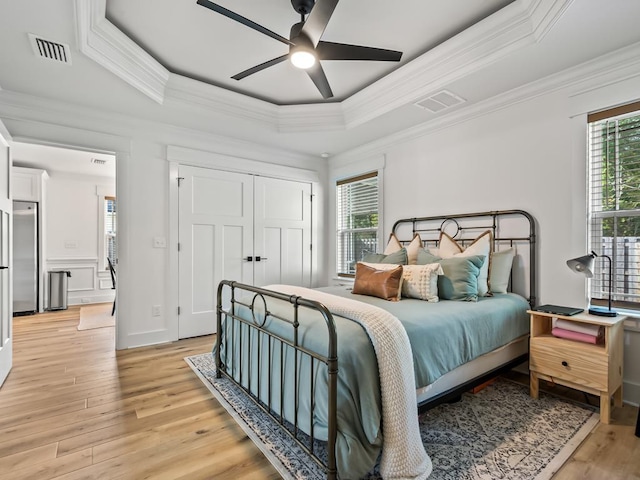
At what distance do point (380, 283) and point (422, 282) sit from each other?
0.32 m

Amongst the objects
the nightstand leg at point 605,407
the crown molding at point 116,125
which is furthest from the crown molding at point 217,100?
the nightstand leg at point 605,407

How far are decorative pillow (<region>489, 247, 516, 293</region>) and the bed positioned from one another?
19 mm

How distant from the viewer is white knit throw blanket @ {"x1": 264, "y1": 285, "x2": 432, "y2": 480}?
1471mm

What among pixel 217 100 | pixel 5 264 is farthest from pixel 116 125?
pixel 5 264

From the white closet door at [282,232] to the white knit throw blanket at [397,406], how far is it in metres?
3.08

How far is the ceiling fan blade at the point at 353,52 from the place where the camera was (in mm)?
2080

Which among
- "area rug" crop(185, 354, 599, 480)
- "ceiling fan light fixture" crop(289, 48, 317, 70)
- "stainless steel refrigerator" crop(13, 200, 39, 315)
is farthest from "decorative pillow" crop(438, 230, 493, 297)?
"stainless steel refrigerator" crop(13, 200, 39, 315)

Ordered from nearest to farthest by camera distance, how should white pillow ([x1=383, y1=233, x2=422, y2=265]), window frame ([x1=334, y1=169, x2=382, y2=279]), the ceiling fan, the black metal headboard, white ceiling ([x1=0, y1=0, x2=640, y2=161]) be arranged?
the ceiling fan → white ceiling ([x1=0, y1=0, x2=640, y2=161]) → the black metal headboard → white pillow ([x1=383, y1=233, x2=422, y2=265]) → window frame ([x1=334, y1=169, x2=382, y2=279])

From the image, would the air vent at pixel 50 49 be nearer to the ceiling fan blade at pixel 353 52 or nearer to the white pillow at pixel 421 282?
the ceiling fan blade at pixel 353 52

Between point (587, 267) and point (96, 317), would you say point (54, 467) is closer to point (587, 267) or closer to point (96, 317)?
point (587, 267)

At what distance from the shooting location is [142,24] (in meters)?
2.36

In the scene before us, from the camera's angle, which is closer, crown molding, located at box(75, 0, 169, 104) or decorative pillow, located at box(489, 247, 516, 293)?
crown molding, located at box(75, 0, 169, 104)

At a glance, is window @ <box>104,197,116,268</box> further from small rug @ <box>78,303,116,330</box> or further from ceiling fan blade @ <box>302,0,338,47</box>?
ceiling fan blade @ <box>302,0,338,47</box>

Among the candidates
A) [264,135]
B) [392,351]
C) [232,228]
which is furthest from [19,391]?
[264,135]
